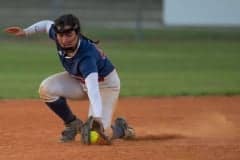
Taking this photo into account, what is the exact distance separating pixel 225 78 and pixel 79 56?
9.42m

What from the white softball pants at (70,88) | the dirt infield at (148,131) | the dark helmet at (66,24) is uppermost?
the dark helmet at (66,24)

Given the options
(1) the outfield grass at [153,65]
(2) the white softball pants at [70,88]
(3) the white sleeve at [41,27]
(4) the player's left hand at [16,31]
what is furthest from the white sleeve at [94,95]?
(1) the outfield grass at [153,65]

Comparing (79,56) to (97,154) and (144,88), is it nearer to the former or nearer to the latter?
(97,154)

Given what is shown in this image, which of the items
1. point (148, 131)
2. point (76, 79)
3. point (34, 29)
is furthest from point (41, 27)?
point (148, 131)

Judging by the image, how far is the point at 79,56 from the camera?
788cm

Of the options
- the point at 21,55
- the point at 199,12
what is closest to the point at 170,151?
the point at 21,55

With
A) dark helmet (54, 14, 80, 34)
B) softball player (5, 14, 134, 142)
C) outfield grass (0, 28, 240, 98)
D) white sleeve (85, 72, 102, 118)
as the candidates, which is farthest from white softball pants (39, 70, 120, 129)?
outfield grass (0, 28, 240, 98)

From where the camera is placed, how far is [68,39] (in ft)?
25.4

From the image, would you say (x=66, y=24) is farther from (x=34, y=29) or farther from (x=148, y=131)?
(x=148, y=131)

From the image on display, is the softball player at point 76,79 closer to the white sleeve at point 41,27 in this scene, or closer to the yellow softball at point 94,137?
the white sleeve at point 41,27

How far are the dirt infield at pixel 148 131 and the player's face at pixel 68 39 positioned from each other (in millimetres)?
961

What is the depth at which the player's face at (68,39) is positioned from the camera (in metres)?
7.73

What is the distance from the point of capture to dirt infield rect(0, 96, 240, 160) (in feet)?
24.0

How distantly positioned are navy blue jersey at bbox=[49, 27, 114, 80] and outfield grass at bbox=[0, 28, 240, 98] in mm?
5636
